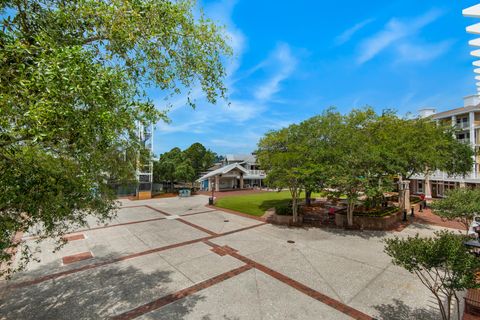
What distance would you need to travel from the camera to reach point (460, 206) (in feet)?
29.9

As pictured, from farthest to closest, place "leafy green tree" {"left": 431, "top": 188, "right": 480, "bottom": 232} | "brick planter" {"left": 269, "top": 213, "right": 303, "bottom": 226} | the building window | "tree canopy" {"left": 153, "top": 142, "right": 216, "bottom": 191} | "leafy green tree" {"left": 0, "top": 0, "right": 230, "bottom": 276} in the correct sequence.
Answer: "tree canopy" {"left": 153, "top": 142, "right": 216, "bottom": 191}, the building window, "brick planter" {"left": 269, "top": 213, "right": 303, "bottom": 226}, "leafy green tree" {"left": 431, "top": 188, "right": 480, "bottom": 232}, "leafy green tree" {"left": 0, "top": 0, "right": 230, "bottom": 276}

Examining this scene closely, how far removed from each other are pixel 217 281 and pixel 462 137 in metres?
40.4

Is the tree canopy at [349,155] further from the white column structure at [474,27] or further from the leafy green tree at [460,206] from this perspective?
the white column structure at [474,27]

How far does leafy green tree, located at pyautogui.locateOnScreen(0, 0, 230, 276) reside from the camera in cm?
290

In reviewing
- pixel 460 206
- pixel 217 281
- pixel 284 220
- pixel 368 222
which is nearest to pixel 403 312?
pixel 460 206

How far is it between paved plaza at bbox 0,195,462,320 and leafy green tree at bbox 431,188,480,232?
3.41 m

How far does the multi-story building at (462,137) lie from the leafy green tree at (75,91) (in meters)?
33.2

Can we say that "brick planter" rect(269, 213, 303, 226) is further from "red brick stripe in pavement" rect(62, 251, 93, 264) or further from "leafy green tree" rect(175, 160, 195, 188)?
"leafy green tree" rect(175, 160, 195, 188)

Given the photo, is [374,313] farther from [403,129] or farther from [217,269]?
[403,129]

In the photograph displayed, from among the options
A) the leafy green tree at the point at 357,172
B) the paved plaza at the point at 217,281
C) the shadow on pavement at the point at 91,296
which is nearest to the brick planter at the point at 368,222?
the leafy green tree at the point at 357,172

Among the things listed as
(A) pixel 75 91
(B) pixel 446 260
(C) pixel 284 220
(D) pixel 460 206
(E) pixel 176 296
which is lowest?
(E) pixel 176 296

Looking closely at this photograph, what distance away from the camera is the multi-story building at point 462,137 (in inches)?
1101

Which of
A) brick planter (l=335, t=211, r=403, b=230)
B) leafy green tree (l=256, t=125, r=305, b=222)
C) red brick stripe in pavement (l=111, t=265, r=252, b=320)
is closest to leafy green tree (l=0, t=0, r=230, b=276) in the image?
red brick stripe in pavement (l=111, t=265, r=252, b=320)

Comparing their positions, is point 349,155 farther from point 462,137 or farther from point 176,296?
point 462,137
